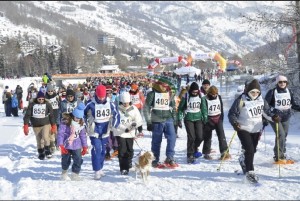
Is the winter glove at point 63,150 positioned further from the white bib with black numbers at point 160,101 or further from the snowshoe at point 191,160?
the snowshoe at point 191,160

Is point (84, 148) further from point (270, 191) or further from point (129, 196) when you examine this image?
point (270, 191)

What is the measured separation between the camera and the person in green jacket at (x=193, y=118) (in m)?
8.84

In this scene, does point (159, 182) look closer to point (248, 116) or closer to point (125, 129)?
point (125, 129)

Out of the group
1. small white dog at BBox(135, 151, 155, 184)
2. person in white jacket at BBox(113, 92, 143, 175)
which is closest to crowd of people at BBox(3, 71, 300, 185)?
person in white jacket at BBox(113, 92, 143, 175)

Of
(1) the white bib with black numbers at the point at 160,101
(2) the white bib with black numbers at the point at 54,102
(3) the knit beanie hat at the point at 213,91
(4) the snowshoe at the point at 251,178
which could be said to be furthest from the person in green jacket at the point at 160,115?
(2) the white bib with black numbers at the point at 54,102

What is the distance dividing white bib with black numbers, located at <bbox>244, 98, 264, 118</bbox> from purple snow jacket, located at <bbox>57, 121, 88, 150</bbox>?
294 centimetres

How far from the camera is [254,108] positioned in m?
7.15

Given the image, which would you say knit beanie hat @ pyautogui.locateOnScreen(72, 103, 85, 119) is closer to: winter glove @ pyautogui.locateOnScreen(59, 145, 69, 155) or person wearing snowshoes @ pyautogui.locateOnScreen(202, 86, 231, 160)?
winter glove @ pyautogui.locateOnScreen(59, 145, 69, 155)

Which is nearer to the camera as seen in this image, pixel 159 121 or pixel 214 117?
pixel 159 121

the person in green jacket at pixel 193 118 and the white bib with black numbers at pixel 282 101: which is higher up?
the white bib with black numbers at pixel 282 101

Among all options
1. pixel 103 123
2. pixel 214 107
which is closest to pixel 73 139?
pixel 103 123

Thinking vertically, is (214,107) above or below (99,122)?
above

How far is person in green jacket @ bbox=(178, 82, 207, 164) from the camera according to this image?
8836 millimetres

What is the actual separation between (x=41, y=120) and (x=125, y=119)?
2891 millimetres
